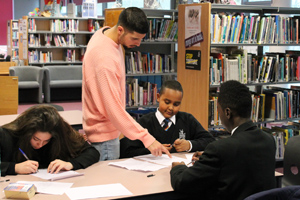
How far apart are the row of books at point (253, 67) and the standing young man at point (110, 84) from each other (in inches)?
88.6

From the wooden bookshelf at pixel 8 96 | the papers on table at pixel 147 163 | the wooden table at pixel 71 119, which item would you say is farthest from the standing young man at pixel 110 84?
→ the wooden bookshelf at pixel 8 96

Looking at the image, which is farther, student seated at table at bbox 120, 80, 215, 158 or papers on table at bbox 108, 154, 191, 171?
student seated at table at bbox 120, 80, 215, 158

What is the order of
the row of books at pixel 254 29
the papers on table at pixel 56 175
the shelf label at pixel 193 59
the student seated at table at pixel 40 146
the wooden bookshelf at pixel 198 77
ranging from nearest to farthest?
the papers on table at pixel 56 175, the student seated at table at pixel 40 146, the wooden bookshelf at pixel 198 77, the shelf label at pixel 193 59, the row of books at pixel 254 29

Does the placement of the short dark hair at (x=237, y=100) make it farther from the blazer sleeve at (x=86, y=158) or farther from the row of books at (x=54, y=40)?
the row of books at (x=54, y=40)

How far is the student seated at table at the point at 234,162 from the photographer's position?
6.75 ft

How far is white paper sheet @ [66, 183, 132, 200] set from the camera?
2.08 meters

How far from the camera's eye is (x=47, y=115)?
8.34 ft

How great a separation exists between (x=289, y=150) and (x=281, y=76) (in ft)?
7.34

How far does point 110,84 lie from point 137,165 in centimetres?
54

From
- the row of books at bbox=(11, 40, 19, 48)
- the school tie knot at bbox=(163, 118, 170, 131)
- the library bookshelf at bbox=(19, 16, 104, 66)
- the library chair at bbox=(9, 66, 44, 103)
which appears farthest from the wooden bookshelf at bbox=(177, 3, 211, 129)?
the row of books at bbox=(11, 40, 19, 48)

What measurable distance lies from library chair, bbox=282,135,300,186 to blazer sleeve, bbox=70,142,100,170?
1444mm

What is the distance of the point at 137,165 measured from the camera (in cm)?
260

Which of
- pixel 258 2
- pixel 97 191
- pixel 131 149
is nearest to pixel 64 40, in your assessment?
pixel 258 2

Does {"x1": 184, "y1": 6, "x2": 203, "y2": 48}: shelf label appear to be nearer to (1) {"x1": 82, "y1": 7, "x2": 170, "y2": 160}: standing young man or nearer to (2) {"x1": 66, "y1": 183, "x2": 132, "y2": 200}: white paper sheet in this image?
(1) {"x1": 82, "y1": 7, "x2": 170, "y2": 160}: standing young man
